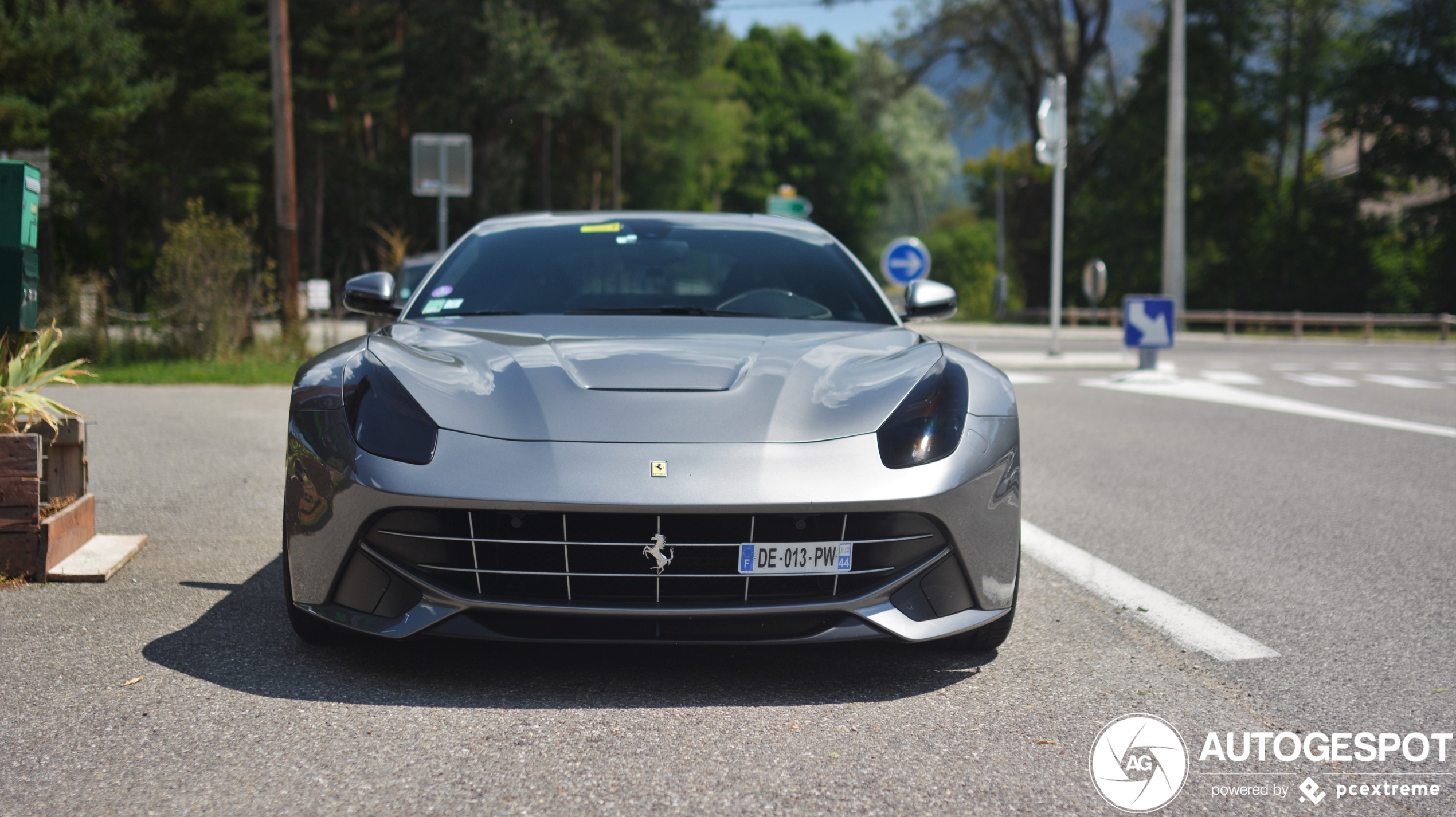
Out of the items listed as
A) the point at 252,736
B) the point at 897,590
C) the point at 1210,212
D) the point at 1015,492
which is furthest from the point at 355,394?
the point at 1210,212

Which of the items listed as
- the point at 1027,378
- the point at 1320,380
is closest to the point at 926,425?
the point at 1027,378

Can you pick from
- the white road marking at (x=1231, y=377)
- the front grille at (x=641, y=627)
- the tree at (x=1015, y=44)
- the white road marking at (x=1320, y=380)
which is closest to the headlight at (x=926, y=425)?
the front grille at (x=641, y=627)

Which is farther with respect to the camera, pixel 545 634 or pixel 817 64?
pixel 817 64

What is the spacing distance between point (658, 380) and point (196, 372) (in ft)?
35.2

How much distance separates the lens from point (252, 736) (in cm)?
266

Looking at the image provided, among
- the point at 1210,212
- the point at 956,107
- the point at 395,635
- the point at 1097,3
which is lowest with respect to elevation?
the point at 395,635

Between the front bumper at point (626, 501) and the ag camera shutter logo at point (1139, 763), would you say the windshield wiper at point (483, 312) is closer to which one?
the front bumper at point (626, 501)

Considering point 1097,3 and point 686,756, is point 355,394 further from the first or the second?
point 1097,3

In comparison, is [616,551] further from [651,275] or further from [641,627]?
[651,275]

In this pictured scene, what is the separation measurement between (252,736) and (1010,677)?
6.03 feet

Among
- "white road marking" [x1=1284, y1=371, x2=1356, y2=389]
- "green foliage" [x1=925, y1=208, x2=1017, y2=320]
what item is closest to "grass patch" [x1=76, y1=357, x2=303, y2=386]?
"white road marking" [x1=1284, y1=371, x2=1356, y2=389]

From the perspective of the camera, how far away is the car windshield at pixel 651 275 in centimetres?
409

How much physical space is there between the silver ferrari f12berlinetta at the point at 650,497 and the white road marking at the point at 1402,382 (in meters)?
13.3

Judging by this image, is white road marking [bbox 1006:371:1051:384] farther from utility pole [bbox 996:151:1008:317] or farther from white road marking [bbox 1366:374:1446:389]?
utility pole [bbox 996:151:1008:317]
